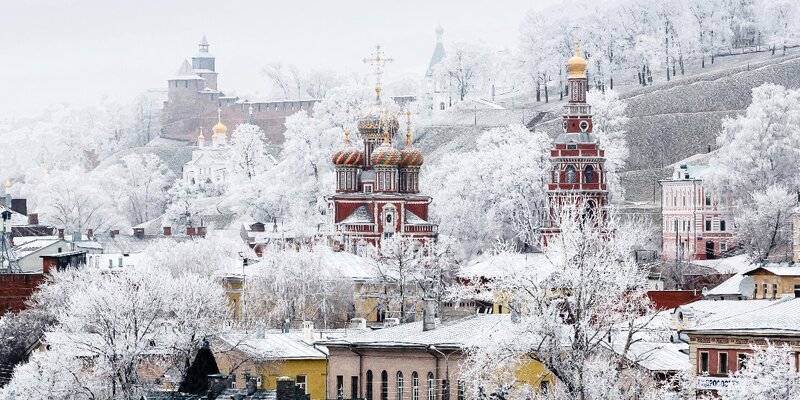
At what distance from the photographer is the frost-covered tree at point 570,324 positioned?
62188mm

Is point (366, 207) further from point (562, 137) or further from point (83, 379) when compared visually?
Answer: point (83, 379)

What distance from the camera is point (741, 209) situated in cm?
14225

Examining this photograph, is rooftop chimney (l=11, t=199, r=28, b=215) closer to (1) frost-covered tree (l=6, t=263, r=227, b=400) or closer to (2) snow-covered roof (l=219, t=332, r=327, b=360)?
(1) frost-covered tree (l=6, t=263, r=227, b=400)

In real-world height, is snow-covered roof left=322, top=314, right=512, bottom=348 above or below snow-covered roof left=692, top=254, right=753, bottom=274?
below

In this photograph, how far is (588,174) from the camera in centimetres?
13400

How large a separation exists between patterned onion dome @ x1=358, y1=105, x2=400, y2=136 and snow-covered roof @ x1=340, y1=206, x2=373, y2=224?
705cm

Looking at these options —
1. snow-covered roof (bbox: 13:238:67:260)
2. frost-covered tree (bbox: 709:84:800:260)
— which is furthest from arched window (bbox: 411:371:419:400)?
frost-covered tree (bbox: 709:84:800:260)

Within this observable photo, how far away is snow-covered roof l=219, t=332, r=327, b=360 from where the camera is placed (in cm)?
7988

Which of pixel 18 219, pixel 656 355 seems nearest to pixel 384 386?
pixel 656 355

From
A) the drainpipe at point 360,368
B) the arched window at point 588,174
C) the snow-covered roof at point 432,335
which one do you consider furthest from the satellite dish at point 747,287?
the arched window at point 588,174

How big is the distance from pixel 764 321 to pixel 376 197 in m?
70.4

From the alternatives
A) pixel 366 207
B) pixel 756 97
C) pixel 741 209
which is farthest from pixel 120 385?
pixel 756 97

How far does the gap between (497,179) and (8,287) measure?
46287 mm

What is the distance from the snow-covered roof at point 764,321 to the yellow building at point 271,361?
13727 mm
